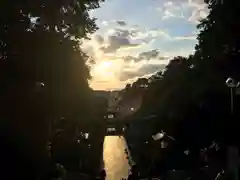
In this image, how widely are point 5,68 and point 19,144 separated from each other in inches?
151

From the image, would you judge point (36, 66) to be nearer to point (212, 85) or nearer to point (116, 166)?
point (212, 85)

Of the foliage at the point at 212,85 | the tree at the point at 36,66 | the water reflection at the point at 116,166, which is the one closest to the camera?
the tree at the point at 36,66

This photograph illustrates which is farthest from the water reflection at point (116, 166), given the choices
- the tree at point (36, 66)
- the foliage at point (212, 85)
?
the tree at point (36, 66)

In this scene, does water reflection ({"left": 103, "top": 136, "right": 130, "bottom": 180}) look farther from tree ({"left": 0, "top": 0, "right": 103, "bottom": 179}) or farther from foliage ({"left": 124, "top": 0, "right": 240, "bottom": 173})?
tree ({"left": 0, "top": 0, "right": 103, "bottom": 179})

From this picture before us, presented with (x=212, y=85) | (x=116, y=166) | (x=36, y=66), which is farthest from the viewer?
(x=116, y=166)

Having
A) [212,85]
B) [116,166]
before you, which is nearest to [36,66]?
[212,85]

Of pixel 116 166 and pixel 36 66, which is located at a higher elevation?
pixel 36 66

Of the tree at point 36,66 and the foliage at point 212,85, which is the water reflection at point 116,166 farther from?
the tree at point 36,66

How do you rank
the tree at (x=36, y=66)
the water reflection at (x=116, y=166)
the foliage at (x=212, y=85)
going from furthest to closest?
the water reflection at (x=116, y=166) < the foliage at (x=212, y=85) < the tree at (x=36, y=66)

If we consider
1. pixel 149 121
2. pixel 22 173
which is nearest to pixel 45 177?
pixel 22 173

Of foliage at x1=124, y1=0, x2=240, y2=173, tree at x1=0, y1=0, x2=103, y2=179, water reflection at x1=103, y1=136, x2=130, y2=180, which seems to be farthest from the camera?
water reflection at x1=103, y1=136, x2=130, y2=180

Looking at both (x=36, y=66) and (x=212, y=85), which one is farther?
(x=212, y=85)

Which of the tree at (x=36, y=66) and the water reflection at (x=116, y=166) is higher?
the tree at (x=36, y=66)

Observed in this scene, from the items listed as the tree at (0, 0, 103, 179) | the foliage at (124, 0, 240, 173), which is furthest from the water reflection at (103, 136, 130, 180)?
the tree at (0, 0, 103, 179)
